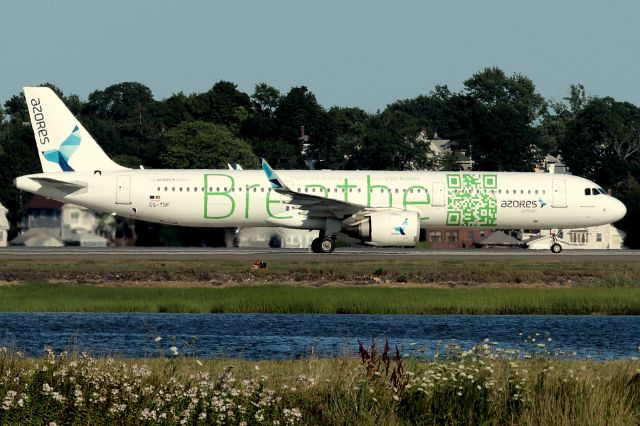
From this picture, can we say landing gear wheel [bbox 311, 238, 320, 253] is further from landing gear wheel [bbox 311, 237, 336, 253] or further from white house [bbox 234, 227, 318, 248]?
white house [bbox 234, 227, 318, 248]

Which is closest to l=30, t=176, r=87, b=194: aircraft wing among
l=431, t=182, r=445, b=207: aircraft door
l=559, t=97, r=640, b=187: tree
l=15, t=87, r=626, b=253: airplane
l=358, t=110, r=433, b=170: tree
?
l=15, t=87, r=626, b=253: airplane

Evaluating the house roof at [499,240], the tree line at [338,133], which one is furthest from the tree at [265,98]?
the house roof at [499,240]

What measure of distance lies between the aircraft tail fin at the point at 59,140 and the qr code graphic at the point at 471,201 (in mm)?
15506

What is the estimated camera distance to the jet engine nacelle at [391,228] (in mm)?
54719

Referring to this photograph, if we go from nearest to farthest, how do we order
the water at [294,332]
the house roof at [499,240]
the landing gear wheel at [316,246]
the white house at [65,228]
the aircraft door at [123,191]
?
the water at [294,332] < the aircraft door at [123,191] < the landing gear wheel at [316,246] < the white house at [65,228] < the house roof at [499,240]

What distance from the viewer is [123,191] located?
56.4 metres

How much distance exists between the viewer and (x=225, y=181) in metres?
56.9

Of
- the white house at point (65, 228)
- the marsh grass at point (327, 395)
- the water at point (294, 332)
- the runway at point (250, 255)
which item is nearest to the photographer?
the marsh grass at point (327, 395)

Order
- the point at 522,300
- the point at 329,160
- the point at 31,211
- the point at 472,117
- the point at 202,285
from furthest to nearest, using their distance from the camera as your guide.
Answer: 1. the point at 472,117
2. the point at 329,160
3. the point at 31,211
4. the point at 202,285
5. the point at 522,300

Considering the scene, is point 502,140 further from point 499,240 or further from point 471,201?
point 471,201

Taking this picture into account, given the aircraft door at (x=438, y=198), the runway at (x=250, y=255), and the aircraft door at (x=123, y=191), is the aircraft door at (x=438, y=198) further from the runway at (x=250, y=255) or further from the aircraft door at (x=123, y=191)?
the aircraft door at (x=123, y=191)

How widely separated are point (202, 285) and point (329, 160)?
295 feet

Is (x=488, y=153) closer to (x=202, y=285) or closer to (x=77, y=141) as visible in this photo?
(x=77, y=141)

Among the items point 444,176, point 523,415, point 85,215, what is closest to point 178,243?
point 85,215
